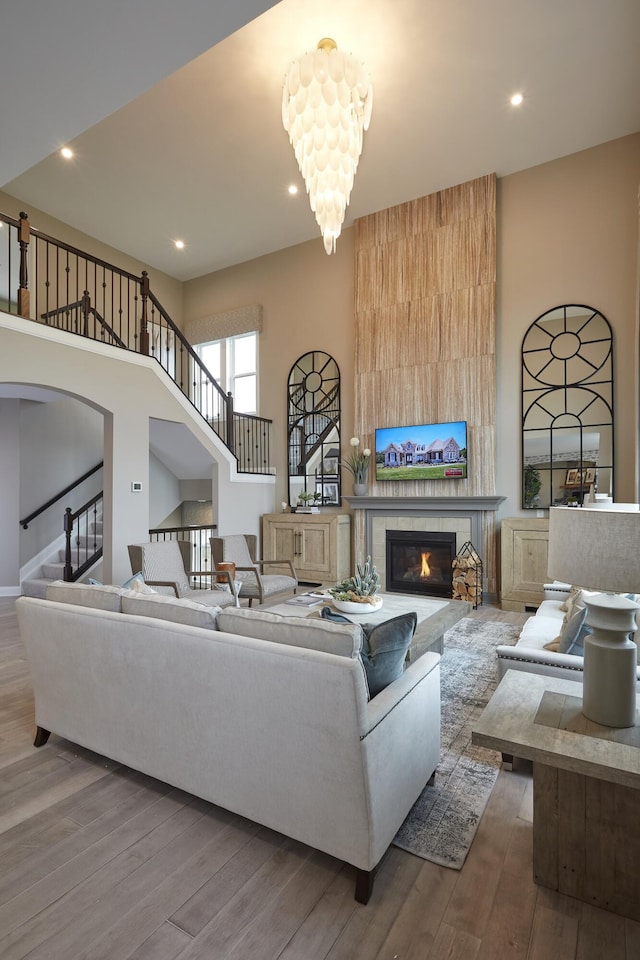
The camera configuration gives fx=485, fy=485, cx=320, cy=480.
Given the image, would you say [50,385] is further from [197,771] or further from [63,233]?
[197,771]

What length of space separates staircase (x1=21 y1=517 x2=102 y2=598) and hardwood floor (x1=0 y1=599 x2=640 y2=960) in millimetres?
4696

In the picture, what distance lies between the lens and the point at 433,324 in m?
6.19

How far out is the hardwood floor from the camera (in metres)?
1.39

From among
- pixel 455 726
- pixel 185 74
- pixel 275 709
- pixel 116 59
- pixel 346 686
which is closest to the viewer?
pixel 346 686

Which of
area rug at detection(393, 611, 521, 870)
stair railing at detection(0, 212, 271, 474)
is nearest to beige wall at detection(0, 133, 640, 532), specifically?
stair railing at detection(0, 212, 271, 474)

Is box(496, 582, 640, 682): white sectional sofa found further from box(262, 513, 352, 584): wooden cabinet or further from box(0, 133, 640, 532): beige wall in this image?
box(262, 513, 352, 584): wooden cabinet

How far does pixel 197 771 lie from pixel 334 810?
0.63 metres

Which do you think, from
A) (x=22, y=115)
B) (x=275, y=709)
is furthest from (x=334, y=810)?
(x=22, y=115)

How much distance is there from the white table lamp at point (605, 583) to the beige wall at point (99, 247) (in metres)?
7.17

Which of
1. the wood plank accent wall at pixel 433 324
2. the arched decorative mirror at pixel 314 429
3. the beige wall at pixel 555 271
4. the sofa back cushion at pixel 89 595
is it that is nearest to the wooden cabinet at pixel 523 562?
the wood plank accent wall at pixel 433 324

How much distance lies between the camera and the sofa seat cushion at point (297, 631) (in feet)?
5.30

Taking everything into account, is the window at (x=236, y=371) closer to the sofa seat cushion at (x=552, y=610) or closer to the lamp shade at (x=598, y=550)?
the sofa seat cushion at (x=552, y=610)

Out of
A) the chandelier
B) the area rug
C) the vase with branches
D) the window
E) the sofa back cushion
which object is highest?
the chandelier

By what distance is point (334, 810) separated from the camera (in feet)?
5.17
